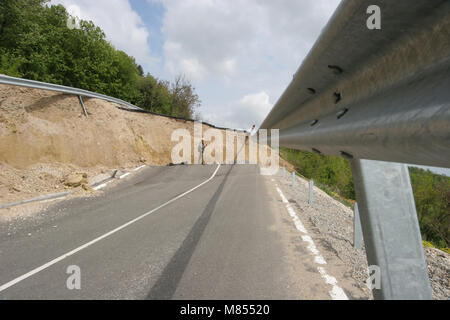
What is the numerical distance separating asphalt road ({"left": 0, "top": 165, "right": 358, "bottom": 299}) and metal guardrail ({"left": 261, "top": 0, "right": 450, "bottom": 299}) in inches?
61.6

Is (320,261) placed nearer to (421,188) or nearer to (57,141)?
(57,141)

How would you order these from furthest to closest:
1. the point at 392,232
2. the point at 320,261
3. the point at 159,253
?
the point at 159,253, the point at 320,261, the point at 392,232

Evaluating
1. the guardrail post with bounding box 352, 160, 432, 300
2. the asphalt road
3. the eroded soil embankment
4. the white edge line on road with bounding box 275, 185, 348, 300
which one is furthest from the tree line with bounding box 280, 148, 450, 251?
the guardrail post with bounding box 352, 160, 432, 300

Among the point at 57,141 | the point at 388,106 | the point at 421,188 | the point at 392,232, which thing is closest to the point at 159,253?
the point at 392,232

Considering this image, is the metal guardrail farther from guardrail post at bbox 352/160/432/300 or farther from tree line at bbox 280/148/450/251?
tree line at bbox 280/148/450/251

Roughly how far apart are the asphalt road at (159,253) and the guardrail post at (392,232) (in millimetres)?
1430

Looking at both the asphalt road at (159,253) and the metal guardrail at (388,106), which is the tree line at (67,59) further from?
the metal guardrail at (388,106)

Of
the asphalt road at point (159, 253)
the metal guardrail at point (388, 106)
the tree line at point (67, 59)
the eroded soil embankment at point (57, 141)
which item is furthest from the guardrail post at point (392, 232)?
the tree line at point (67, 59)

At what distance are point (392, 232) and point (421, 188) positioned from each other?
1901 inches

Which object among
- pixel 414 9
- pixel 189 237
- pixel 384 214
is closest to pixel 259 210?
pixel 189 237

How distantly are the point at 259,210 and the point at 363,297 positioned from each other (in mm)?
4331

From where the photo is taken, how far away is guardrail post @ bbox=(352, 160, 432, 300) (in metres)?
1.70

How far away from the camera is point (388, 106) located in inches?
47.5
